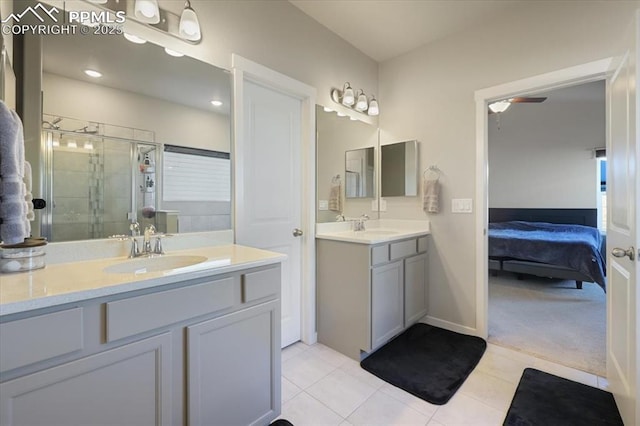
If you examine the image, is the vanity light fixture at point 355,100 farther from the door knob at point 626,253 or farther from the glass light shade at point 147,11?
the door knob at point 626,253

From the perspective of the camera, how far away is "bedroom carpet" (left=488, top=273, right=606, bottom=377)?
2.23m

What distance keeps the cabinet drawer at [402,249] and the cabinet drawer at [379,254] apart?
60mm

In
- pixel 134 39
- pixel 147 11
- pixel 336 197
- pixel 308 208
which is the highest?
pixel 147 11

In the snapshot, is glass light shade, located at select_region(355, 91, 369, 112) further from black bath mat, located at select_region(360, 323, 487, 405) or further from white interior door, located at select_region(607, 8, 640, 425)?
black bath mat, located at select_region(360, 323, 487, 405)

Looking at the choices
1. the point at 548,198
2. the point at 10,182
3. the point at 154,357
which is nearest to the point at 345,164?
the point at 154,357

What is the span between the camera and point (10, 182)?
854 mm

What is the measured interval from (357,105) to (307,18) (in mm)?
854

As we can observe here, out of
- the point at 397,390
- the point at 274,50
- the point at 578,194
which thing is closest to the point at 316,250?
the point at 397,390

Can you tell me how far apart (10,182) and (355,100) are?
257cm

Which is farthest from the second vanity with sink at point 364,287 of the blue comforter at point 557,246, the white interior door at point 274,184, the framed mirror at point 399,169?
the blue comforter at point 557,246

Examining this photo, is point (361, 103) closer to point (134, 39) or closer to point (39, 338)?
point (134, 39)

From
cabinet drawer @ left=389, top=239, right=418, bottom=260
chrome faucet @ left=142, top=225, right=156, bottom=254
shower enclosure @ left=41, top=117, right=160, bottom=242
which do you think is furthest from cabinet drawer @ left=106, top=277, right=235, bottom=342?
cabinet drawer @ left=389, top=239, right=418, bottom=260

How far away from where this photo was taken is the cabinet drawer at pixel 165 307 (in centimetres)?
96

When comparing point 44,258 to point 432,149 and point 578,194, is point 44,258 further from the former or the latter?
point 578,194
